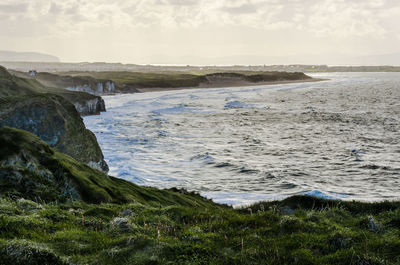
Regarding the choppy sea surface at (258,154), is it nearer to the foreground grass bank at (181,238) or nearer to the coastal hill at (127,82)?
the foreground grass bank at (181,238)

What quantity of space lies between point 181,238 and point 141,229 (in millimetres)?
1273

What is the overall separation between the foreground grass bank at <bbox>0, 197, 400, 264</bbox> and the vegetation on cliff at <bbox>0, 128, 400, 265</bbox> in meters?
0.02

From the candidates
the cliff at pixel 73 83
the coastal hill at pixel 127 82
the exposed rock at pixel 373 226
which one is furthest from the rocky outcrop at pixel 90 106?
the exposed rock at pixel 373 226

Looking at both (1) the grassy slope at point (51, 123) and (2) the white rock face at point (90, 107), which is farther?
(2) the white rock face at point (90, 107)

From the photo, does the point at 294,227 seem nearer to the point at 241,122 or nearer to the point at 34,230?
the point at 34,230

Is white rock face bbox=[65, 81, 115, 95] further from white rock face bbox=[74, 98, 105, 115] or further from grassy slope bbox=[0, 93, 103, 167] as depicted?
grassy slope bbox=[0, 93, 103, 167]

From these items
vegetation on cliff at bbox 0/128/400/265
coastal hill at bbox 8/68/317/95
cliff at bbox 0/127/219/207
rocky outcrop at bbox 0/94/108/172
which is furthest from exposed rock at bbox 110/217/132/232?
coastal hill at bbox 8/68/317/95

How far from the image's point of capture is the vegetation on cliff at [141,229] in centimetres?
710

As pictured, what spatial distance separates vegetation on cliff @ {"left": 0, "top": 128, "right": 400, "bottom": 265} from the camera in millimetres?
7098

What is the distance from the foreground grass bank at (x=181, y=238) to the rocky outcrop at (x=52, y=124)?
12.0 meters

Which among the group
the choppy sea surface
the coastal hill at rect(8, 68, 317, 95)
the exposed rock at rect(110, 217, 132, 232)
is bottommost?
the choppy sea surface

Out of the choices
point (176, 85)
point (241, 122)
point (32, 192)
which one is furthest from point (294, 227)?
point (176, 85)

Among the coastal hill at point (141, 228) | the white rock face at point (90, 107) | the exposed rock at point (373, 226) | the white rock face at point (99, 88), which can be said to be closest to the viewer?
the coastal hill at point (141, 228)

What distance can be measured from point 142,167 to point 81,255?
2245 cm
